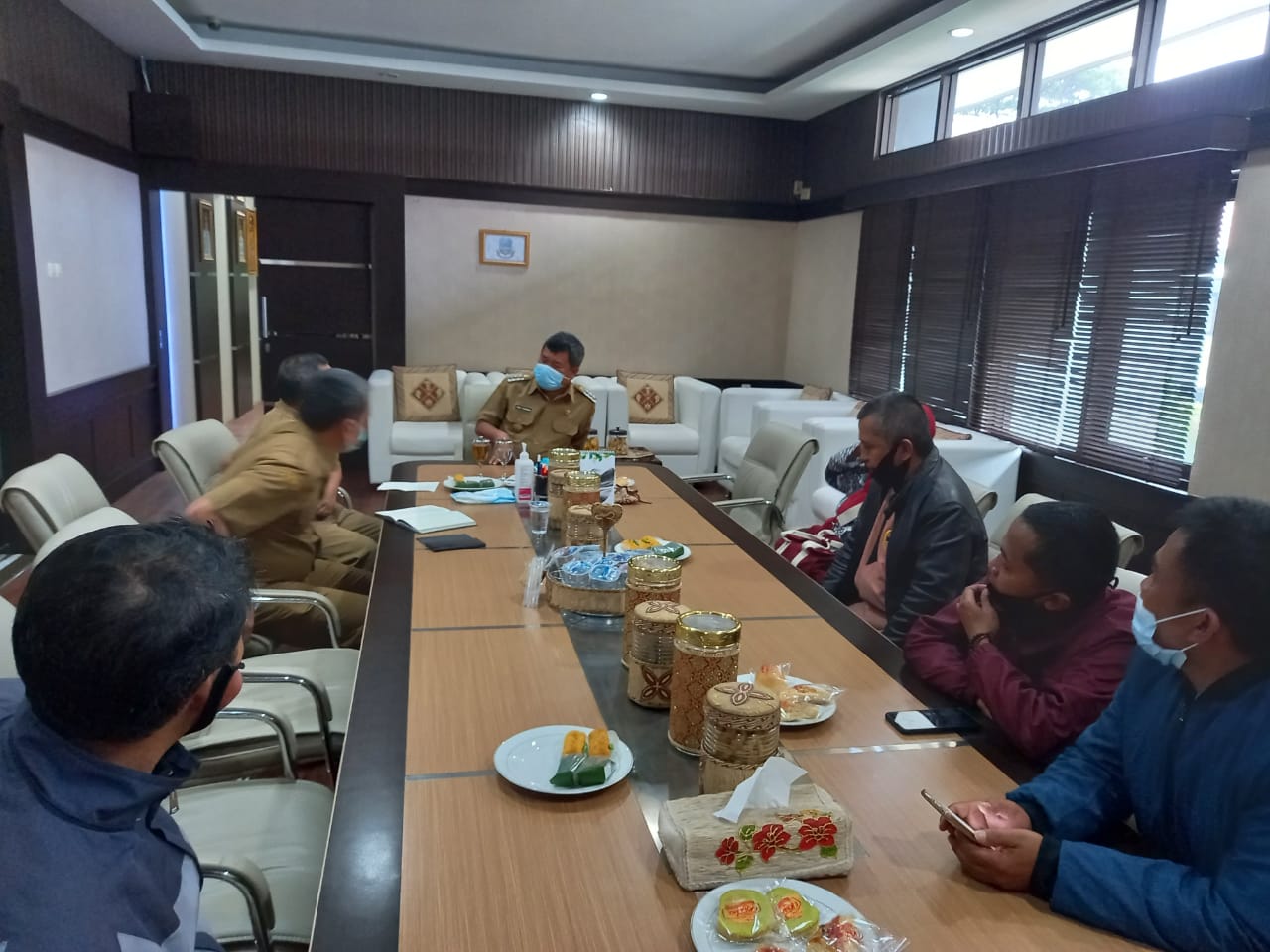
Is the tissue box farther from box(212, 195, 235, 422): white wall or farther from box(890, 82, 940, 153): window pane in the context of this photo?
box(212, 195, 235, 422): white wall

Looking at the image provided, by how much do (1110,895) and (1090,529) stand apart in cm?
59

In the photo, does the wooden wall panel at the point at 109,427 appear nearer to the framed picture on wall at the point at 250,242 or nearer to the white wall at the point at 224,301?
the white wall at the point at 224,301

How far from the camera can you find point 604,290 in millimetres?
7062

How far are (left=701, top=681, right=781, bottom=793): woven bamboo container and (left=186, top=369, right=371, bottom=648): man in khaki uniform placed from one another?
4.86ft

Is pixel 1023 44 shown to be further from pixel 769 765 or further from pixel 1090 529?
pixel 769 765

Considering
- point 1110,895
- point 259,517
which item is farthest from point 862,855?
point 259,517

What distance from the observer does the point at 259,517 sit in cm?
238

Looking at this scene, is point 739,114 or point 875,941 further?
point 739,114

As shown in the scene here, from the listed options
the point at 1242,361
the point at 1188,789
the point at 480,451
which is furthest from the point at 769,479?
the point at 1188,789

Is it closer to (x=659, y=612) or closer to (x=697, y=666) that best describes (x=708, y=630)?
(x=697, y=666)

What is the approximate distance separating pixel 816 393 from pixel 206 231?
5.38 metres

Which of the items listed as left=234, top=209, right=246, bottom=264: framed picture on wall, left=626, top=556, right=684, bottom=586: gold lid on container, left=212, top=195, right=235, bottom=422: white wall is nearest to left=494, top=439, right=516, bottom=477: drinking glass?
left=626, top=556, right=684, bottom=586: gold lid on container

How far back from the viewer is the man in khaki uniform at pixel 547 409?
13.5 ft

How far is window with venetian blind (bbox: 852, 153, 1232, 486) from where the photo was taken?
373 centimetres
